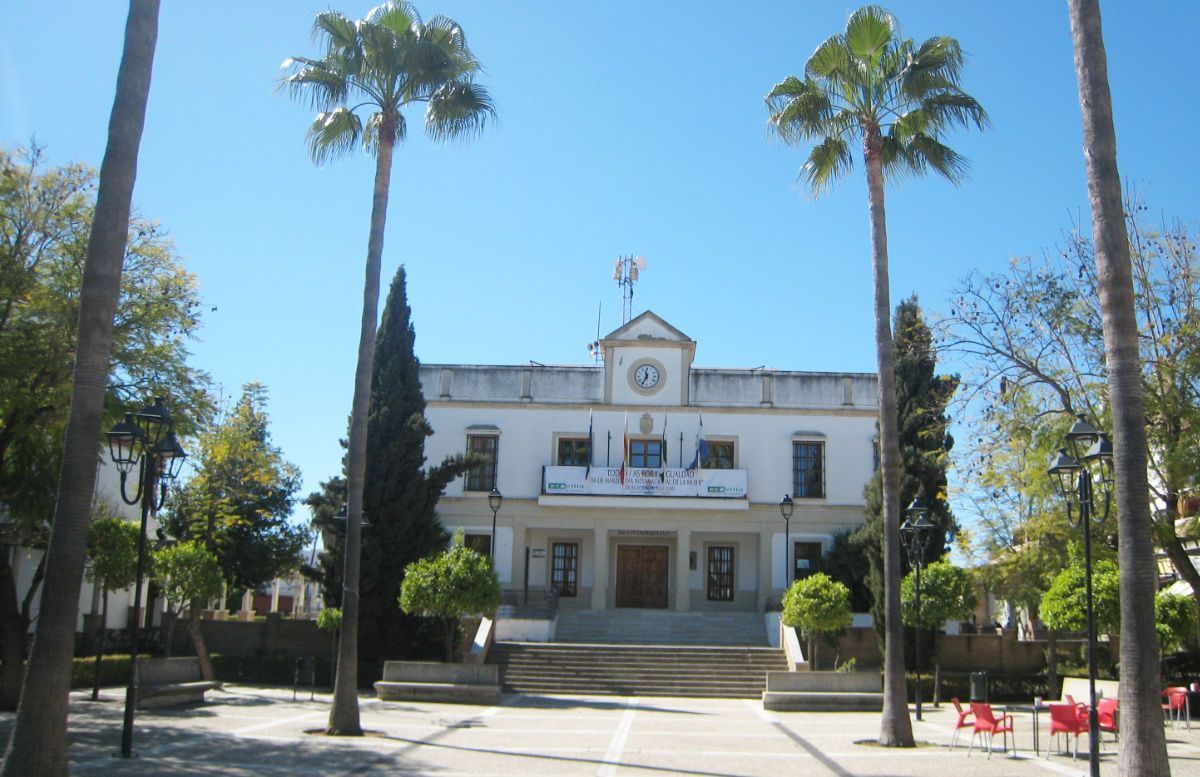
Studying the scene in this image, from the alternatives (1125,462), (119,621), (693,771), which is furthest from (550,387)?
(1125,462)

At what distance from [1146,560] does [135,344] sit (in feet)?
52.0

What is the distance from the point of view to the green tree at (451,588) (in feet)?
73.8

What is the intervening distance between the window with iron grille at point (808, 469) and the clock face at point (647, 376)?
206 inches

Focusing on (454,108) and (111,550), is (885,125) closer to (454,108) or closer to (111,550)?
(454,108)

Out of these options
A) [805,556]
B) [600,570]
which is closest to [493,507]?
[600,570]

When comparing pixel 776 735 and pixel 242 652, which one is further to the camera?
pixel 242 652

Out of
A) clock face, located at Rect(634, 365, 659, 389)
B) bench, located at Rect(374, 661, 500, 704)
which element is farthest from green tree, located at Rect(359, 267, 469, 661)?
clock face, located at Rect(634, 365, 659, 389)

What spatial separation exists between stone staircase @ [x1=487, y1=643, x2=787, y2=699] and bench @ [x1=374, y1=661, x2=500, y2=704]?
103 inches

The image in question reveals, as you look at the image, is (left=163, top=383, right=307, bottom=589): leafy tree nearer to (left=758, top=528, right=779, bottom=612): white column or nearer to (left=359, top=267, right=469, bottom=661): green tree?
(left=359, top=267, right=469, bottom=661): green tree

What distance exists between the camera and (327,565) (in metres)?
26.5

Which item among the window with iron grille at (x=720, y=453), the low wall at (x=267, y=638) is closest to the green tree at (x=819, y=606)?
the window with iron grille at (x=720, y=453)

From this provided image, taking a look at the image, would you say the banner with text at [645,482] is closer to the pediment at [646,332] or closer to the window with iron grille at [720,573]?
the window with iron grille at [720,573]

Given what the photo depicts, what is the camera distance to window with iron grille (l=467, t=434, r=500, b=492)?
113 ft

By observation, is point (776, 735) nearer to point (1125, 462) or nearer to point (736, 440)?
point (1125, 462)
